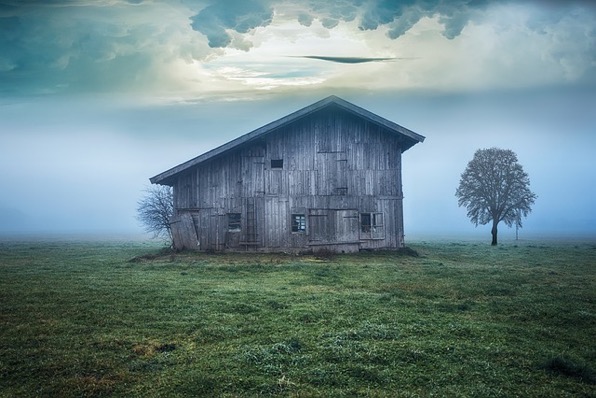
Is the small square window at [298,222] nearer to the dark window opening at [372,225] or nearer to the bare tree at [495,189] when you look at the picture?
the dark window opening at [372,225]

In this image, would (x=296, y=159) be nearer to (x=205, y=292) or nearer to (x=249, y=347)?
(x=205, y=292)

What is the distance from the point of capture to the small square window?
27203mm

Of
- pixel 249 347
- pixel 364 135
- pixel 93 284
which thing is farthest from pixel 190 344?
pixel 364 135

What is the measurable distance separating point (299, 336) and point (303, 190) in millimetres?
18509

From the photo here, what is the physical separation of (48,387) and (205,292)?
7252 millimetres

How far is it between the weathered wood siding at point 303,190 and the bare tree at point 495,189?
60.0 ft

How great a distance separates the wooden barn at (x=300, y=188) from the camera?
26953mm

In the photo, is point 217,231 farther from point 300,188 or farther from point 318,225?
point 318,225

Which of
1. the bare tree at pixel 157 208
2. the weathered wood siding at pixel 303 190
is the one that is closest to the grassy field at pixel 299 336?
the weathered wood siding at pixel 303 190

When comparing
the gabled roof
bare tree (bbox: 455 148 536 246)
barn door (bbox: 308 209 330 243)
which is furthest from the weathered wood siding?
bare tree (bbox: 455 148 536 246)

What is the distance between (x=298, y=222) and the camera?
27328mm

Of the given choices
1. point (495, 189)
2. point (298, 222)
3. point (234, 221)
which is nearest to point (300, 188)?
point (298, 222)

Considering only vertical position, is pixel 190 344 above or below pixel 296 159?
below

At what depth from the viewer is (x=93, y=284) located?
1545 cm
